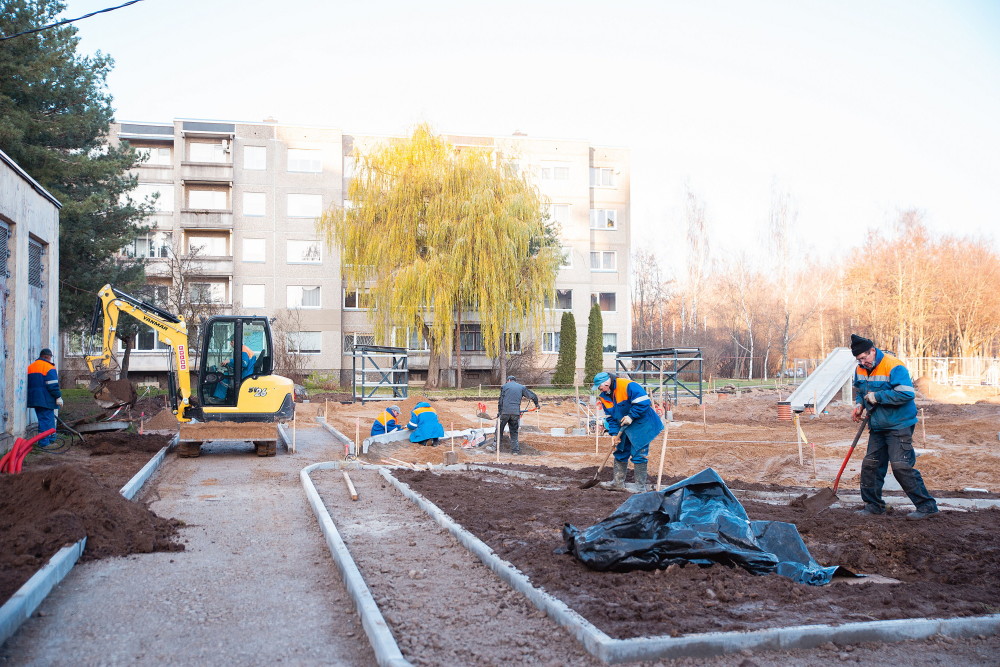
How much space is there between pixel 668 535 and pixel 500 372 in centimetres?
3704

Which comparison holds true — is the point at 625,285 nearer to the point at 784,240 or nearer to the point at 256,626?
the point at 784,240

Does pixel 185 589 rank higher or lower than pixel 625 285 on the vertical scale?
lower

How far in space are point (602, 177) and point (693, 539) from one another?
43.4 m

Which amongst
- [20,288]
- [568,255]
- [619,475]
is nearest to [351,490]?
[619,475]

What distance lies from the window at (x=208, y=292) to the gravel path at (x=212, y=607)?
96.4ft

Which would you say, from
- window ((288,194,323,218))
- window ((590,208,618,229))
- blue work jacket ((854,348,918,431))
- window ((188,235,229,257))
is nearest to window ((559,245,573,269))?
window ((590,208,618,229))

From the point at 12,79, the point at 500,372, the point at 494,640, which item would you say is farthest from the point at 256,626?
the point at 500,372

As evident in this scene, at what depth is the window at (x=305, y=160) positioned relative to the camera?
42688 millimetres

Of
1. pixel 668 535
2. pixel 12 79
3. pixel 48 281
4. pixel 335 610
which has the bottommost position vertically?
pixel 335 610

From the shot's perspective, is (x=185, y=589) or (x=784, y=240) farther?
(x=784, y=240)

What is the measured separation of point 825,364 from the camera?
30.7 meters

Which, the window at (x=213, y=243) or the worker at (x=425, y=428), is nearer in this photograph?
the worker at (x=425, y=428)

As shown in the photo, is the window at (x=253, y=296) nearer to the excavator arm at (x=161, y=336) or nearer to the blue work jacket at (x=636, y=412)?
the excavator arm at (x=161, y=336)

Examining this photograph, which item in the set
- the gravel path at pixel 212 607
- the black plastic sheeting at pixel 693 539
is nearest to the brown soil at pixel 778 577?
the black plastic sheeting at pixel 693 539
